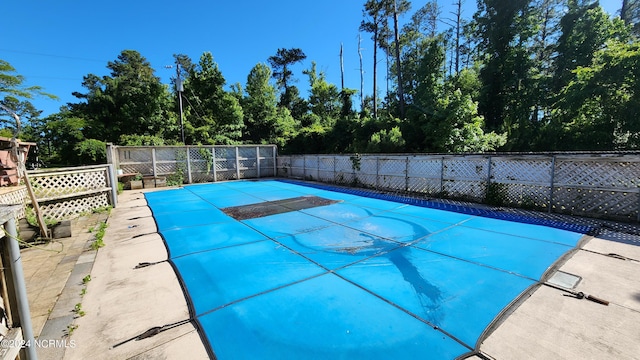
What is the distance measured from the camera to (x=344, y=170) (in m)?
11.4

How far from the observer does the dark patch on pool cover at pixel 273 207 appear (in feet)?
20.7

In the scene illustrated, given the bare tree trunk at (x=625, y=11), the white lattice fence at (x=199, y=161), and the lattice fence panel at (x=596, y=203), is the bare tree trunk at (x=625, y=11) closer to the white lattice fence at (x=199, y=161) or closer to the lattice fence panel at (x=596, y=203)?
the lattice fence panel at (x=596, y=203)

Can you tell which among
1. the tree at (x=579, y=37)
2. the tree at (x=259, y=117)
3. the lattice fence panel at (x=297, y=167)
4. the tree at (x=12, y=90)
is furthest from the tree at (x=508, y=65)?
the tree at (x=12, y=90)

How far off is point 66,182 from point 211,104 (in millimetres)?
16209

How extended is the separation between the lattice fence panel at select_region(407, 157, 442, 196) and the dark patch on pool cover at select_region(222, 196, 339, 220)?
2.82 metres

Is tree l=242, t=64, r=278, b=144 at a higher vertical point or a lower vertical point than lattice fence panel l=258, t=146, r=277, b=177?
higher

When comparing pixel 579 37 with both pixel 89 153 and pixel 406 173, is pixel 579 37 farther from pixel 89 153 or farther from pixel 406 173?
pixel 89 153

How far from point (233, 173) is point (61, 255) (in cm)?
1052

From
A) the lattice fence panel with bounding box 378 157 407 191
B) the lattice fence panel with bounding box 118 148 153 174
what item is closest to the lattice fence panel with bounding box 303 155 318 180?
the lattice fence panel with bounding box 378 157 407 191

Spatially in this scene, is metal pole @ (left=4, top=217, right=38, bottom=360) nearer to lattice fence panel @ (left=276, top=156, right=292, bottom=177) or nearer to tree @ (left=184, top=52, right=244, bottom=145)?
lattice fence panel @ (left=276, top=156, right=292, bottom=177)

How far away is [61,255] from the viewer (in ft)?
13.1

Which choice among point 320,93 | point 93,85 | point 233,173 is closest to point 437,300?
point 233,173

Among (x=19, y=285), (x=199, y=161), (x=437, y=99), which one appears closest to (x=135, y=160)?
(x=199, y=161)

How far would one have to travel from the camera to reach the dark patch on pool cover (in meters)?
6.32
